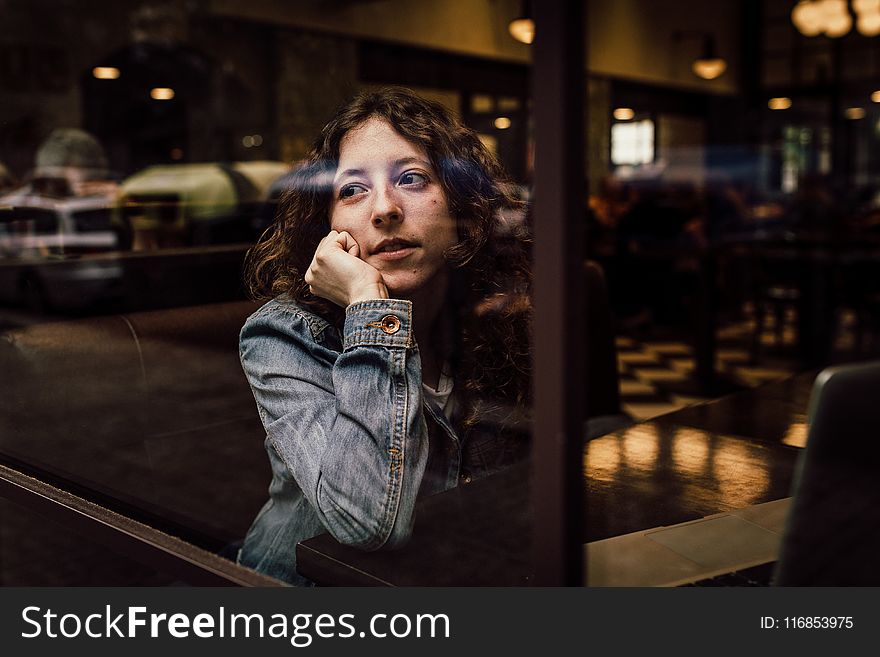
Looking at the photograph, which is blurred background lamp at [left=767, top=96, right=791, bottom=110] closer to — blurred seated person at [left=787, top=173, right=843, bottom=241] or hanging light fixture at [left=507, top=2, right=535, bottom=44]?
blurred seated person at [left=787, top=173, right=843, bottom=241]

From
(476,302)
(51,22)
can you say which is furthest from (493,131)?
(51,22)

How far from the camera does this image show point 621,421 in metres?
2.22

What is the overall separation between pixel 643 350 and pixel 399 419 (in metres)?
6.14

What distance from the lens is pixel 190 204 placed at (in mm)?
2713

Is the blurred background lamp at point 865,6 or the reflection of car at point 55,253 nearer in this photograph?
the reflection of car at point 55,253

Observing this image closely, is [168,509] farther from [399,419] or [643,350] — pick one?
[643,350]

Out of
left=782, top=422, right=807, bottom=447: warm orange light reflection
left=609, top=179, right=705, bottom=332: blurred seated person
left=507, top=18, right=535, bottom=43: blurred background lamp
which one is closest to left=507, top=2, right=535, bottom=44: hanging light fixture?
left=507, top=18, right=535, bottom=43: blurred background lamp

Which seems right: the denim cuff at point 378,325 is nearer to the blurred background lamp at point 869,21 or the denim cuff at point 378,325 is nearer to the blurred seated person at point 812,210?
the blurred background lamp at point 869,21

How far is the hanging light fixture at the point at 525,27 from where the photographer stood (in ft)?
2.76

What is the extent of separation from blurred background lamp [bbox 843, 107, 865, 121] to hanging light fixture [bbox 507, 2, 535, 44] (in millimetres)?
10464

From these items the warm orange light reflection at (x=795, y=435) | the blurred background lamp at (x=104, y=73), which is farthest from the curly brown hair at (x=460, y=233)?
the blurred background lamp at (x=104, y=73)

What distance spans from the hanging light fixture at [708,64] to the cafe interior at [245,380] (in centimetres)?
380

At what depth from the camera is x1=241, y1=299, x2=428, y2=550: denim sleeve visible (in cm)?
119

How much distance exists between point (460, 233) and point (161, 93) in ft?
18.9
